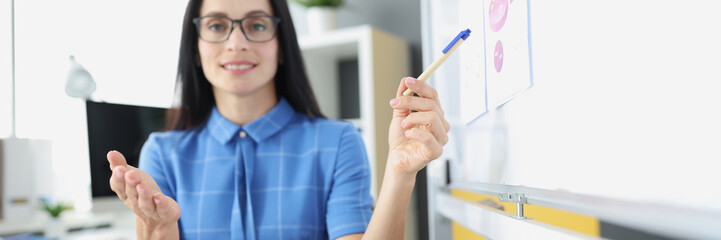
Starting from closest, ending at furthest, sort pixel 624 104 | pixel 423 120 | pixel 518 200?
pixel 624 104 → pixel 518 200 → pixel 423 120

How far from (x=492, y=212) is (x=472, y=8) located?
261mm

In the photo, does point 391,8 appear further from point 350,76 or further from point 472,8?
point 472,8

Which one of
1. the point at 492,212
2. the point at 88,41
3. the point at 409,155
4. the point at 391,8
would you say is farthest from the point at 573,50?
the point at 88,41

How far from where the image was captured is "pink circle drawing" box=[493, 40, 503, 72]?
0.54 m

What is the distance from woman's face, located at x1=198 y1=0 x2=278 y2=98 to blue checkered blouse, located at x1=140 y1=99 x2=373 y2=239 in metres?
0.12

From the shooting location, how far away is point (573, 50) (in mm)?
396

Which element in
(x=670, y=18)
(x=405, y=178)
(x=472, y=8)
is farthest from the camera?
(x=405, y=178)

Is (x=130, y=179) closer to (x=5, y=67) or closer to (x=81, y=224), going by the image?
(x=5, y=67)

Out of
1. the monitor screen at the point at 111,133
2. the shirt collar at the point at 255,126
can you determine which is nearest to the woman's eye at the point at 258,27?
the shirt collar at the point at 255,126

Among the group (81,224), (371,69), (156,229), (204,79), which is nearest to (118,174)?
(156,229)

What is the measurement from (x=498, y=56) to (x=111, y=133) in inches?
70.1

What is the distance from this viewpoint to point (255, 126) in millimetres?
1238

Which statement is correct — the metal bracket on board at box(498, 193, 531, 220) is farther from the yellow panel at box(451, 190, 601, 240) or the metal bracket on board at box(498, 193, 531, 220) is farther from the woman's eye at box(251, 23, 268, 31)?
the woman's eye at box(251, 23, 268, 31)

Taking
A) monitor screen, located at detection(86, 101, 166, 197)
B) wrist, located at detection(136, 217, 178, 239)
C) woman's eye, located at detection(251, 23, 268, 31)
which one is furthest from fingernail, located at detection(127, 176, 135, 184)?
monitor screen, located at detection(86, 101, 166, 197)
